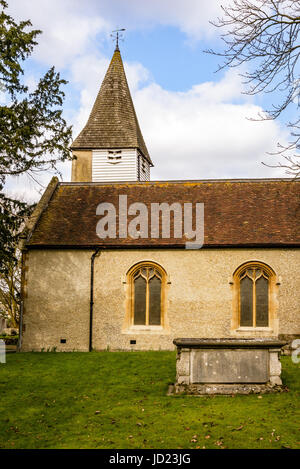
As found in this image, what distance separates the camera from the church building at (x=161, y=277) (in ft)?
57.1

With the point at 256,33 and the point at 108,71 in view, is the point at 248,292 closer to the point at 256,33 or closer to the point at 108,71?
the point at 256,33

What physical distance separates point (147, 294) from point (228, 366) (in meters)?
7.30

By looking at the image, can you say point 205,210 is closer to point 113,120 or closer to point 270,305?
point 270,305

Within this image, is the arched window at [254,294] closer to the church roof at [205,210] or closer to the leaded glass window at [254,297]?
the leaded glass window at [254,297]

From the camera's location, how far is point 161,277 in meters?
18.0

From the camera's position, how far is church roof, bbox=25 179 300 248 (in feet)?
58.8

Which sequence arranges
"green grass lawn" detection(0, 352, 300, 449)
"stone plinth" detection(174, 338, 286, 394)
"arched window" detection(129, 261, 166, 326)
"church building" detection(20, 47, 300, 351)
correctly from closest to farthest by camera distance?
1. "green grass lawn" detection(0, 352, 300, 449)
2. "stone plinth" detection(174, 338, 286, 394)
3. "church building" detection(20, 47, 300, 351)
4. "arched window" detection(129, 261, 166, 326)

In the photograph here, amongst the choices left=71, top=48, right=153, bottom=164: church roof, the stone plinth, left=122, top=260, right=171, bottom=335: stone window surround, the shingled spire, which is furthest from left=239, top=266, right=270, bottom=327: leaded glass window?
left=71, top=48, right=153, bottom=164: church roof

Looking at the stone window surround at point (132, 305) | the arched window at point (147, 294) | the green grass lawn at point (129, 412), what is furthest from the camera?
the arched window at point (147, 294)

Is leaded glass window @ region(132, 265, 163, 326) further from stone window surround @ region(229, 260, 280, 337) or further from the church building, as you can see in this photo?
stone window surround @ region(229, 260, 280, 337)

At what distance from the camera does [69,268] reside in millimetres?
18156

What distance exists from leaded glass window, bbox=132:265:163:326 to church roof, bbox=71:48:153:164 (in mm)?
13919

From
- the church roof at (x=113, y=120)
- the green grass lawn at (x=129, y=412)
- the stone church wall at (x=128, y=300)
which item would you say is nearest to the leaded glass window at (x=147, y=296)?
the stone church wall at (x=128, y=300)

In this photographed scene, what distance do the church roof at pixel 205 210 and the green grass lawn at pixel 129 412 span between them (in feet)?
17.1
